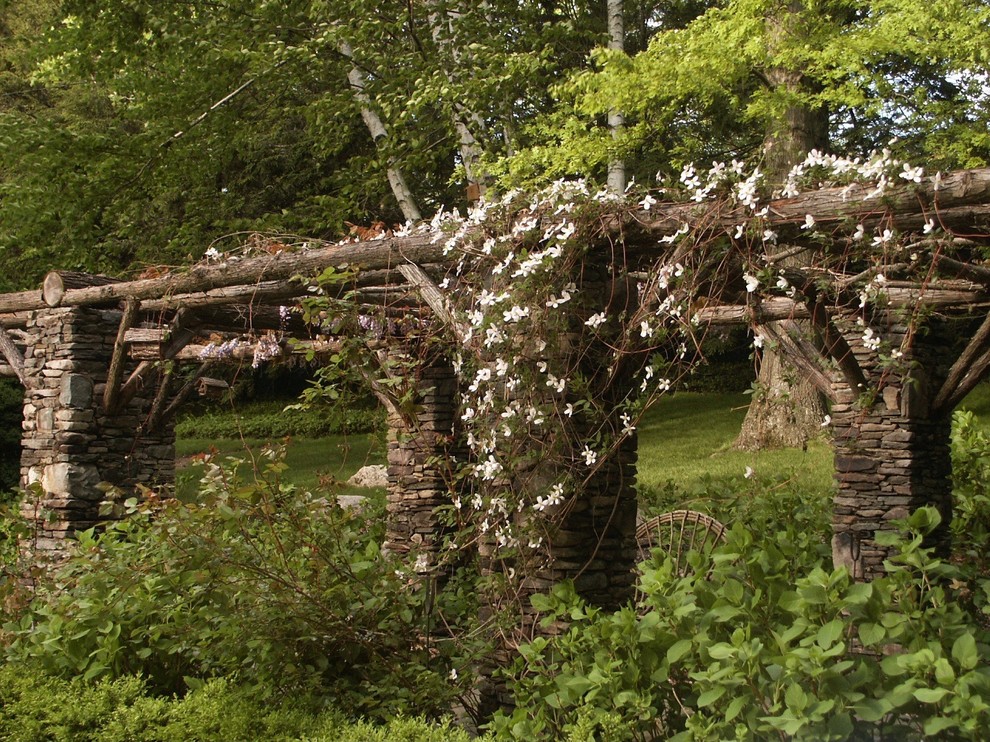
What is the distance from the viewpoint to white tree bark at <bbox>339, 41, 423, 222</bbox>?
1357cm

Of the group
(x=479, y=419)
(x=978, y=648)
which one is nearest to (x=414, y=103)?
(x=479, y=419)

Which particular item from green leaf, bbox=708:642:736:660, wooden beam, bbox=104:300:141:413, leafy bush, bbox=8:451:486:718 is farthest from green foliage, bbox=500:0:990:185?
green leaf, bbox=708:642:736:660

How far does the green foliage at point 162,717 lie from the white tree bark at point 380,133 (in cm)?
925

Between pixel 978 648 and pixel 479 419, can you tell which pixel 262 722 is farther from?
pixel 978 648

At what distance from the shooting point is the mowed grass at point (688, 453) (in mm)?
13570

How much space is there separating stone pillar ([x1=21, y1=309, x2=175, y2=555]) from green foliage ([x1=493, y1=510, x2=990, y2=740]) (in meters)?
5.58

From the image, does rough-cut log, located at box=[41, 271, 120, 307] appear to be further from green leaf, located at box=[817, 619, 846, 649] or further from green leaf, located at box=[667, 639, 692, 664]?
green leaf, located at box=[817, 619, 846, 649]

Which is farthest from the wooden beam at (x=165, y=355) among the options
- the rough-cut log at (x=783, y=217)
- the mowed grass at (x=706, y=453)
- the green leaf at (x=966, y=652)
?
the green leaf at (x=966, y=652)

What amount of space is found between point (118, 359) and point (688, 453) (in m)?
10.0

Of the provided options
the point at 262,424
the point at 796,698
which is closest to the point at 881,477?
the point at 796,698

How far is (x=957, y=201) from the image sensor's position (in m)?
4.16

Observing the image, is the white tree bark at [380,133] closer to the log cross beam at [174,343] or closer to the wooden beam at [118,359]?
the log cross beam at [174,343]

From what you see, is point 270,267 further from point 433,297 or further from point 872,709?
point 872,709

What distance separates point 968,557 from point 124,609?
635 centimetres
